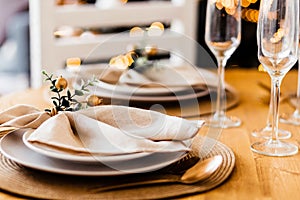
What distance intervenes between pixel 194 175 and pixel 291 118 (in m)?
0.51

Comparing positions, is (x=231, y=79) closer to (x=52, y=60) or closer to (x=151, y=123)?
(x=151, y=123)

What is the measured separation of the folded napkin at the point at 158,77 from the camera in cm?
150

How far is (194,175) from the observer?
3.16 feet

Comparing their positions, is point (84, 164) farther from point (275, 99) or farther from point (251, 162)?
point (275, 99)

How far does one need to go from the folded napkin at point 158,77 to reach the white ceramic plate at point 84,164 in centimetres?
50

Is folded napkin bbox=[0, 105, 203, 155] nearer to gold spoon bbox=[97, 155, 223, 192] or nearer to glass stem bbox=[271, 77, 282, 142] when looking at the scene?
gold spoon bbox=[97, 155, 223, 192]

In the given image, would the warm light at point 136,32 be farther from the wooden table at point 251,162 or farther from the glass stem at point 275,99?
the glass stem at point 275,99

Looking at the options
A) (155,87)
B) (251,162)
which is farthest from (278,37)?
(155,87)

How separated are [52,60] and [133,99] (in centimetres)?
148

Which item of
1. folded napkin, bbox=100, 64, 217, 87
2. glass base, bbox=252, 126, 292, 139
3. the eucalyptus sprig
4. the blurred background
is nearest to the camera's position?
the eucalyptus sprig

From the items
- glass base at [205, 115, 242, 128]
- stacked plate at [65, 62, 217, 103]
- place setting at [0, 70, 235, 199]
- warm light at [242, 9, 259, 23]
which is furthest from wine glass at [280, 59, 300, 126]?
warm light at [242, 9, 259, 23]

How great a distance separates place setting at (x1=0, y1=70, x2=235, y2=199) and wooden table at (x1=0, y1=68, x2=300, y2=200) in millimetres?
24

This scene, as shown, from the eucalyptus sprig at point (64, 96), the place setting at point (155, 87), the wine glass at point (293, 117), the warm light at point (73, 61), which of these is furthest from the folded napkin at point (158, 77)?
the warm light at point (73, 61)

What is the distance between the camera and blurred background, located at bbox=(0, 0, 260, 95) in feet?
11.0
